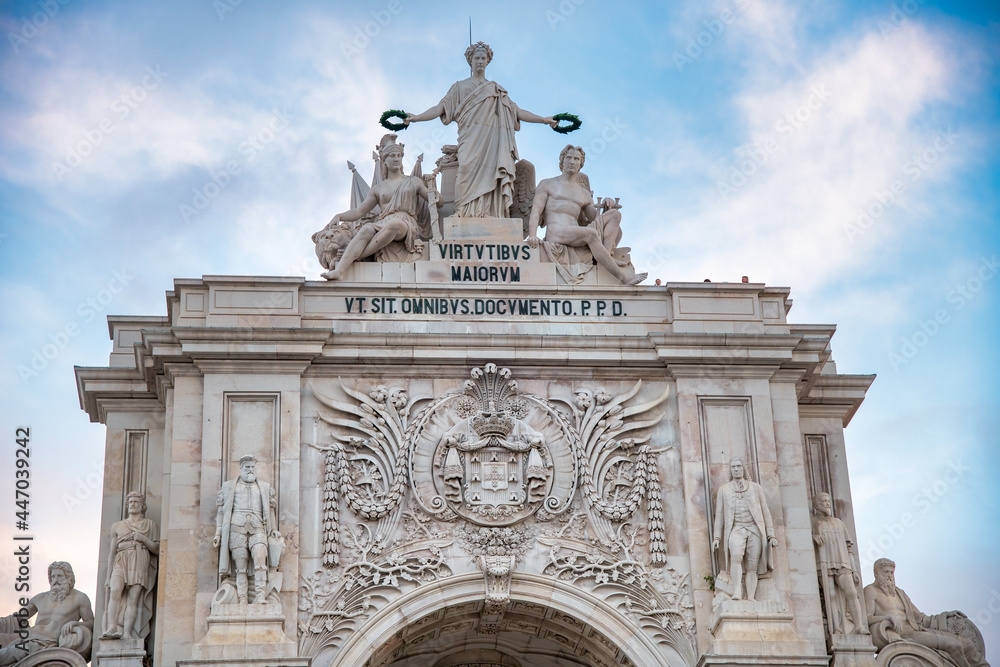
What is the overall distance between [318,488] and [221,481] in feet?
4.33

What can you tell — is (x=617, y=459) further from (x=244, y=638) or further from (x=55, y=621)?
(x=55, y=621)

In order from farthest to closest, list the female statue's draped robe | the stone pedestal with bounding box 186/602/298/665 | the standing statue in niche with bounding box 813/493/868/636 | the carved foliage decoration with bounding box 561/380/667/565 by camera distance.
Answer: the female statue's draped robe < the standing statue in niche with bounding box 813/493/868/636 < the carved foliage decoration with bounding box 561/380/667/565 < the stone pedestal with bounding box 186/602/298/665

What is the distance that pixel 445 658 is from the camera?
26.8 meters

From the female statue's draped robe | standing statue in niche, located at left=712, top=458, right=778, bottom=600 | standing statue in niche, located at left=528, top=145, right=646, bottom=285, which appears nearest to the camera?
standing statue in niche, located at left=712, top=458, right=778, bottom=600

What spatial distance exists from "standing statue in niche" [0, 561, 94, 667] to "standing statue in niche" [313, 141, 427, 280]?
18.6 feet

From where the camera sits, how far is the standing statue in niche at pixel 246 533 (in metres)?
23.4

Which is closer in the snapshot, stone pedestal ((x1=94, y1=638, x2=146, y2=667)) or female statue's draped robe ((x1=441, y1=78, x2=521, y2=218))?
stone pedestal ((x1=94, y1=638, x2=146, y2=667))

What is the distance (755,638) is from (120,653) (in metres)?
8.41

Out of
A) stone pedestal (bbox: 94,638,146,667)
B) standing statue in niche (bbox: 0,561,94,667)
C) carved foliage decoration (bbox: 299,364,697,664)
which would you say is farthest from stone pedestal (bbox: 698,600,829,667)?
standing statue in niche (bbox: 0,561,94,667)

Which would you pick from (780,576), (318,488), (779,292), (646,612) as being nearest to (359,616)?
(318,488)

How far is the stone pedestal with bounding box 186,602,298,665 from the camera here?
75.2ft

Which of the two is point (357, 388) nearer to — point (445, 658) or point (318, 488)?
point (318, 488)

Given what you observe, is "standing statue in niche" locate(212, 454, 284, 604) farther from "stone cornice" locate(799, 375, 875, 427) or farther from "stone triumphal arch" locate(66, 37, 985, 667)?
"stone cornice" locate(799, 375, 875, 427)

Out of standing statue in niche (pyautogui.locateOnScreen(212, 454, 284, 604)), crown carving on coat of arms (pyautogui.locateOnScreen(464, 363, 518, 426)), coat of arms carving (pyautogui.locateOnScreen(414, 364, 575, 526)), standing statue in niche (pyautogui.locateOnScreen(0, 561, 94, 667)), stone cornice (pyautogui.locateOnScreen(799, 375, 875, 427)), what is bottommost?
standing statue in niche (pyautogui.locateOnScreen(0, 561, 94, 667))
